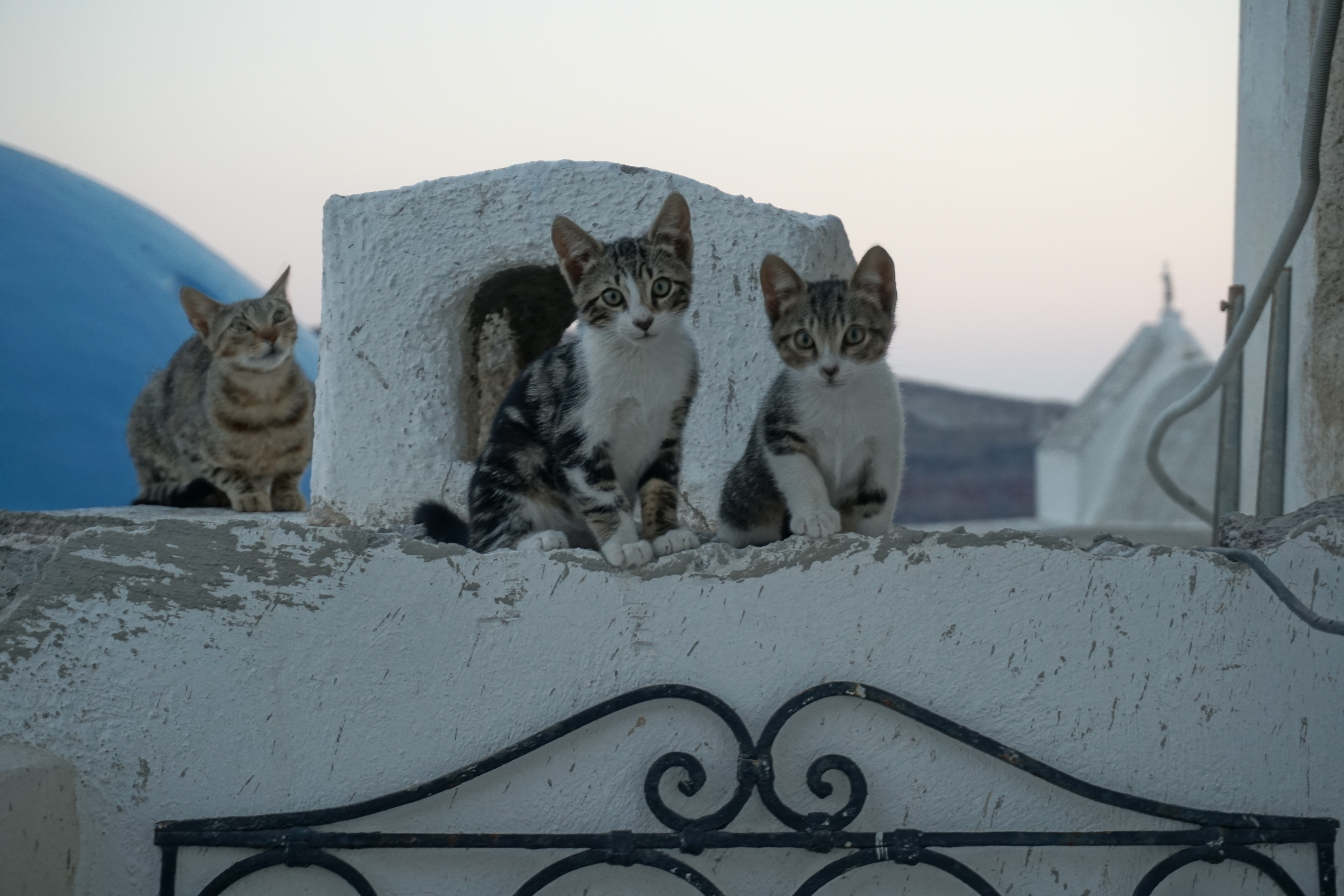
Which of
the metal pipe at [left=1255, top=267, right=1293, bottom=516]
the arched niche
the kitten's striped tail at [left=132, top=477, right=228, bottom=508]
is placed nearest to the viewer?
the metal pipe at [left=1255, top=267, right=1293, bottom=516]

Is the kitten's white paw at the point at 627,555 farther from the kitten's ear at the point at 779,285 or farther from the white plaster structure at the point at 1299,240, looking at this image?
the white plaster structure at the point at 1299,240

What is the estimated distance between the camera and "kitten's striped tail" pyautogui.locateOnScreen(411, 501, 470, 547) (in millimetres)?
1936

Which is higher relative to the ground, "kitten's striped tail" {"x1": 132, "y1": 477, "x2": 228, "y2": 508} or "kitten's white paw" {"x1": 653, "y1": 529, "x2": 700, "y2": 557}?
"kitten's white paw" {"x1": 653, "y1": 529, "x2": 700, "y2": 557}

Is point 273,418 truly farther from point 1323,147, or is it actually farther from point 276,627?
point 1323,147

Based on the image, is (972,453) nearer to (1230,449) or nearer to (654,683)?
(1230,449)

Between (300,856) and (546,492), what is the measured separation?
2.20ft

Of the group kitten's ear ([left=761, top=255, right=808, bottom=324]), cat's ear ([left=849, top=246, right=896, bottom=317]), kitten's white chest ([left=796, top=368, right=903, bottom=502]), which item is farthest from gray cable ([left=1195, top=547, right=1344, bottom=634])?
kitten's ear ([left=761, top=255, right=808, bottom=324])

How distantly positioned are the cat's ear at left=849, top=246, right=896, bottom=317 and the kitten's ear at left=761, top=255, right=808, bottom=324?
87 millimetres

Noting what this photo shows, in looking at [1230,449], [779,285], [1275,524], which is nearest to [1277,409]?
[1230,449]

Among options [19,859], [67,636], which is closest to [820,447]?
[67,636]

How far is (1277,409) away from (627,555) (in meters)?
1.81

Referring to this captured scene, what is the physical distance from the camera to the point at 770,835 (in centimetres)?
150

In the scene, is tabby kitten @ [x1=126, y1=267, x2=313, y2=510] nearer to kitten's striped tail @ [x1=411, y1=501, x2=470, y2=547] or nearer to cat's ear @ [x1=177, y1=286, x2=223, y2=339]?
cat's ear @ [x1=177, y1=286, x2=223, y2=339]

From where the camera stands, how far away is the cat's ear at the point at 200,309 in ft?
10.4
